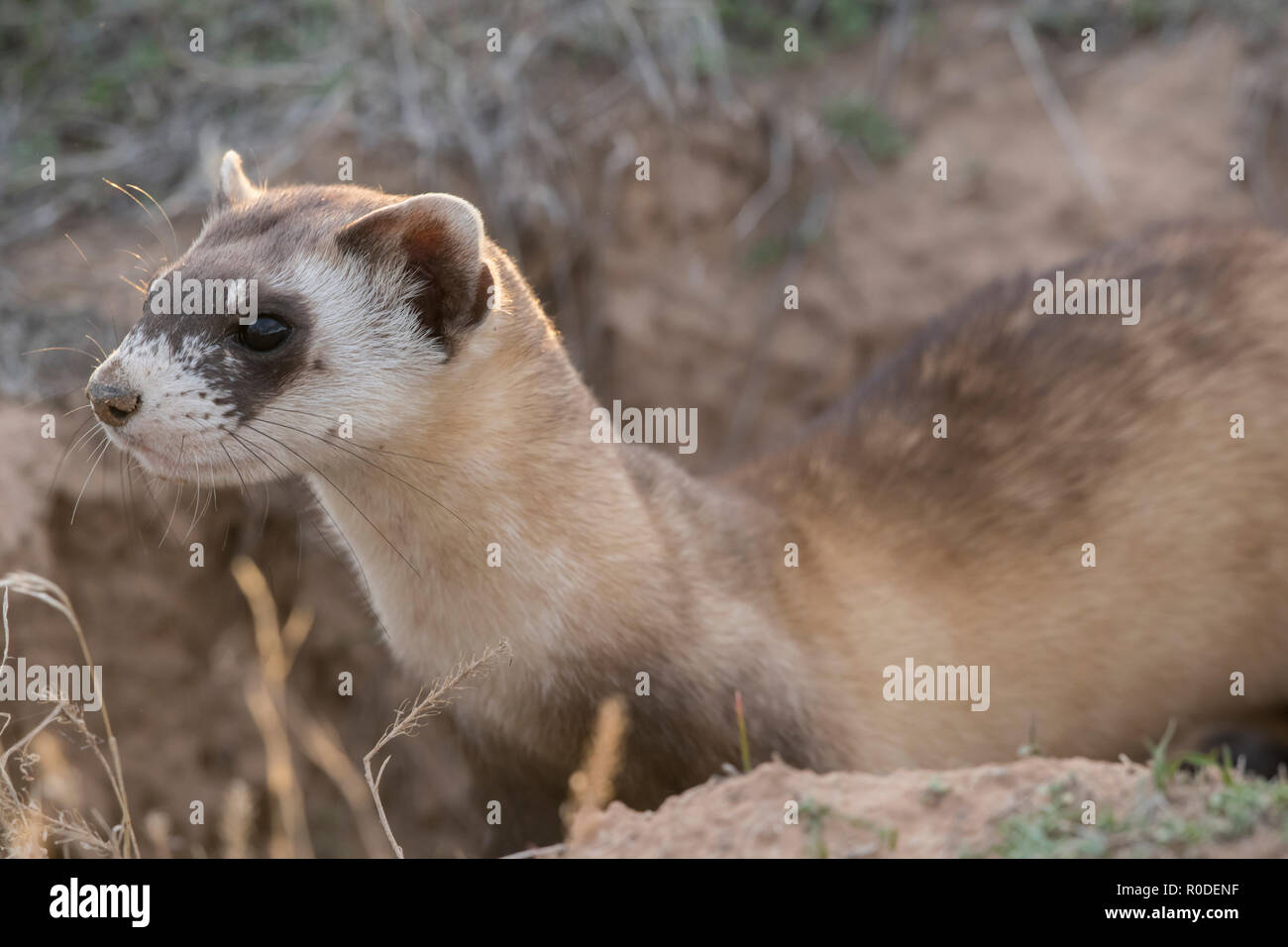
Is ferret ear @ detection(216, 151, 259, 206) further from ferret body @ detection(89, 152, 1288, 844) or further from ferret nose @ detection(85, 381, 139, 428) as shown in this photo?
ferret nose @ detection(85, 381, 139, 428)

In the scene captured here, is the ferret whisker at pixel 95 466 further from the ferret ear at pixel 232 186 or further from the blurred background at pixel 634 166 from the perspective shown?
the ferret ear at pixel 232 186

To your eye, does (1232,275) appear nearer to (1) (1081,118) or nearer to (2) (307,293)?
(1) (1081,118)

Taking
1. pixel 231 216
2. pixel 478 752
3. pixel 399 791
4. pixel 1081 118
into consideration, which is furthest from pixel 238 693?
pixel 1081 118

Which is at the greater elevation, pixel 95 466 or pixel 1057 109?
pixel 1057 109

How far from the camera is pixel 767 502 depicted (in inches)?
134

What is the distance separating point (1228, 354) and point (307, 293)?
8.06ft

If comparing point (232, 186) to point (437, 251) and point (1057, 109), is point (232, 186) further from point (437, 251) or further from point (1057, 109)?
Result: point (1057, 109)

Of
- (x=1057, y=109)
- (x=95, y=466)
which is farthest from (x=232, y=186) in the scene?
(x=1057, y=109)

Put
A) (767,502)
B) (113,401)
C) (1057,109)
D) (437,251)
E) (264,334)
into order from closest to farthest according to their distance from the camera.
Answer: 1. (113,401)
2. (264,334)
3. (437,251)
4. (767,502)
5. (1057,109)

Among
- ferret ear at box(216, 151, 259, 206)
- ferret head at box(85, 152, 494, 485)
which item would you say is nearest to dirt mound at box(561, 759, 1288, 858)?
ferret head at box(85, 152, 494, 485)

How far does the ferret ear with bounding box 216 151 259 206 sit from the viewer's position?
10.5 ft

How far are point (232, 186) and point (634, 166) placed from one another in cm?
235

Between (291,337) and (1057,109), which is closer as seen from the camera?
(291,337)

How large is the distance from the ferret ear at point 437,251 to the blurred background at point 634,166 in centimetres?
246
